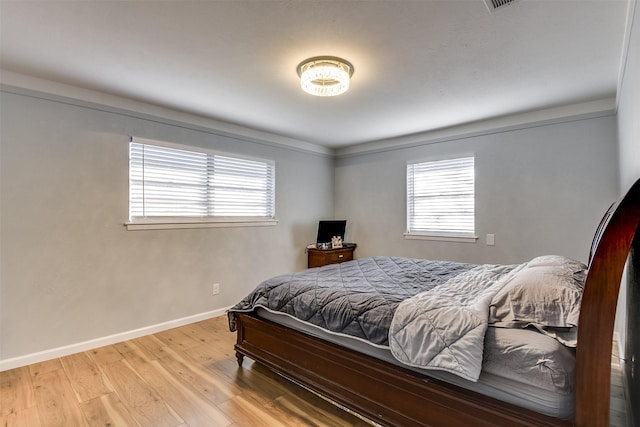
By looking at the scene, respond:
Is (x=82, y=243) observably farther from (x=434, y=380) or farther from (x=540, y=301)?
(x=540, y=301)

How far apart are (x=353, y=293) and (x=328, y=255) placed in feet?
8.58

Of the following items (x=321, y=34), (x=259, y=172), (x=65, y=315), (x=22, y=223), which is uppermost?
(x=321, y=34)

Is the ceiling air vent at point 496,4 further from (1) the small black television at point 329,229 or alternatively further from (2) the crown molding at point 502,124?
(1) the small black television at point 329,229

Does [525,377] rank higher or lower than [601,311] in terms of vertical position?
lower

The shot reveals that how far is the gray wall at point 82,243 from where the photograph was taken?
8.55 feet

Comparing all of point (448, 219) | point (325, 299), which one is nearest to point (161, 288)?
point (325, 299)

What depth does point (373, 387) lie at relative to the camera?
1756 millimetres

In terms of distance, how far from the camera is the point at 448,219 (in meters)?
4.21

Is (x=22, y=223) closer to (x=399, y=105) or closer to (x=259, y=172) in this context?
(x=259, y=172)

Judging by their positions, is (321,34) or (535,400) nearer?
(535,400)

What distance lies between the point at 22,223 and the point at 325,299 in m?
2.66

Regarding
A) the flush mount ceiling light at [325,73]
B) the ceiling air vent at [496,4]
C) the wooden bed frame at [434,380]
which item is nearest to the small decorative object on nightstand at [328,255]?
the wooden bed frame at [434,380]

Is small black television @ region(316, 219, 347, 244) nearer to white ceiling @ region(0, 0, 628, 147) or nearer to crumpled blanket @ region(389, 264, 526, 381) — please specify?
white ceiling @ region(0, 0, 628, 147)

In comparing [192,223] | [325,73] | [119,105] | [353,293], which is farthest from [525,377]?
[119,105]
